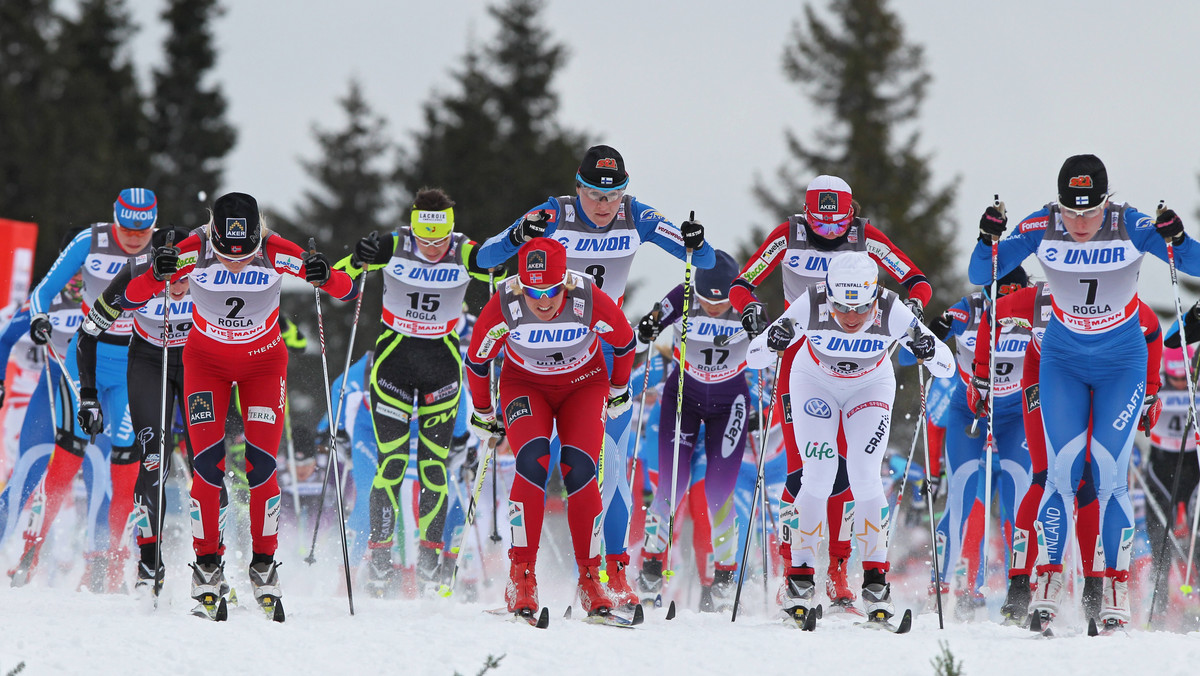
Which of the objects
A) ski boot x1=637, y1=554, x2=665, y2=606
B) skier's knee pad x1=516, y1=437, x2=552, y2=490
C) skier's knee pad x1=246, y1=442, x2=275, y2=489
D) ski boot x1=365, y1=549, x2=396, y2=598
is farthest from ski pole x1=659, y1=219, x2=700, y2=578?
skier's knee pad x1=246, y1=442, x2=275, y2=489

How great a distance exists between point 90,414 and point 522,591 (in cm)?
316

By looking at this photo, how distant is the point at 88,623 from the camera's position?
6.34 metres

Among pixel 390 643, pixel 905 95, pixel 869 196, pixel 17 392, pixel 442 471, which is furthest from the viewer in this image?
pixel 905 95

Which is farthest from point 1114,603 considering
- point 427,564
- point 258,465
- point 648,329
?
point 258,465

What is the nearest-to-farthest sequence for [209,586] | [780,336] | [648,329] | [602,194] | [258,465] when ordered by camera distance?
[209,586], [258,465], [780,336], [602,194], [648,329]

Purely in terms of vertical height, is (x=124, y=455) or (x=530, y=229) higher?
(x=530, y=229)

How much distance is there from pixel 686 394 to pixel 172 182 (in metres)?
29.3

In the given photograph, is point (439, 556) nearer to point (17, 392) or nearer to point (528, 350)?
point (528, 350)

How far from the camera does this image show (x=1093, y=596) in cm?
→ 704

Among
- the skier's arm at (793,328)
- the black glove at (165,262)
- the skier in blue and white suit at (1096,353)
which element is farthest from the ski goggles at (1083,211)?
the black glove at (165,262)

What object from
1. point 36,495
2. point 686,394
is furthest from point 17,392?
point 686,394

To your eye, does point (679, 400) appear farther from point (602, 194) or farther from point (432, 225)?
point (432, 225)

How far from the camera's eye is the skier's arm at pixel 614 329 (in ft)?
23.7

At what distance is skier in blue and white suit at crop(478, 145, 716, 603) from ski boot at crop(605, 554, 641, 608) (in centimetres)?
17
